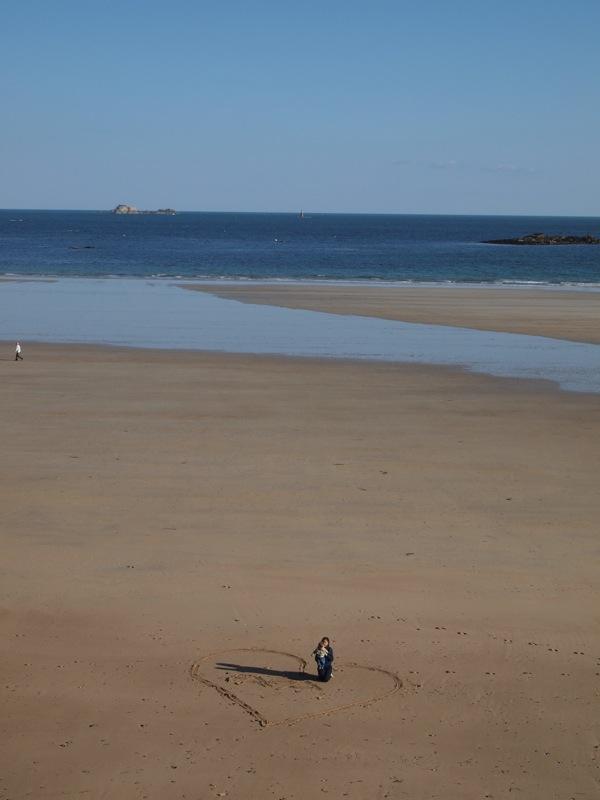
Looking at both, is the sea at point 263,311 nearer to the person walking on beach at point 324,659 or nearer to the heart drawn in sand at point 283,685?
the heart drawn in sand at point 283,685

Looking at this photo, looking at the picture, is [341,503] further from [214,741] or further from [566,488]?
[214,741]

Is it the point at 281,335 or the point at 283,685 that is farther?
the point at 281,335

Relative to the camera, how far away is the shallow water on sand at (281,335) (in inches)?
1261

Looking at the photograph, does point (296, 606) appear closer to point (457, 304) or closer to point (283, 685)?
point (283, 685)

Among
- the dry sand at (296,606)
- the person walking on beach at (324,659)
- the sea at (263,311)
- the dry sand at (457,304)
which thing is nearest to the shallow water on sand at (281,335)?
the sea at (263,311)

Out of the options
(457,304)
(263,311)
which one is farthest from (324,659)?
(457,304)

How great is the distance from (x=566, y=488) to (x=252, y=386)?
446 inches

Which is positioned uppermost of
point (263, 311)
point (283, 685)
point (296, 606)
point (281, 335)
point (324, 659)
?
point (263, 311)

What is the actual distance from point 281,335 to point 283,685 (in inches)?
1132

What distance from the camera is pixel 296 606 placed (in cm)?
1191

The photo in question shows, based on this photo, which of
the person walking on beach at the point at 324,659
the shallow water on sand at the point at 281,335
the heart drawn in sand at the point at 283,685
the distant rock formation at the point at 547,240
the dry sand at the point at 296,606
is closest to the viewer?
the dry sand at the point at 296,606

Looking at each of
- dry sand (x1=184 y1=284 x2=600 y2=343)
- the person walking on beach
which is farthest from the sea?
the person walking on beach

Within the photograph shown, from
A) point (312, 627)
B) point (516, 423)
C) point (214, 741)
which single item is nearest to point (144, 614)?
point (312, 627)

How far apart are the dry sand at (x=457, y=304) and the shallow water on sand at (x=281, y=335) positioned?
210 cm
